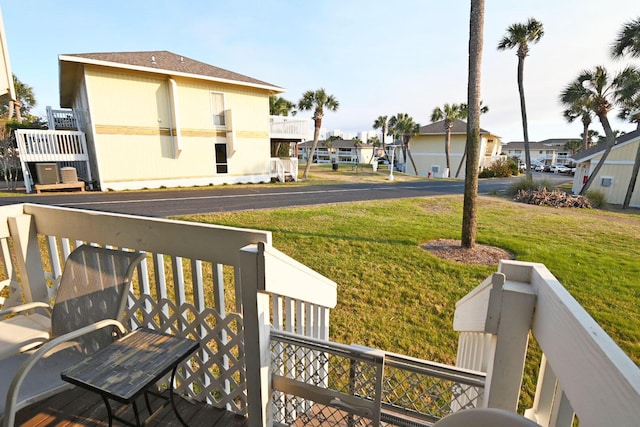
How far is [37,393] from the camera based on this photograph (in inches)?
64.9

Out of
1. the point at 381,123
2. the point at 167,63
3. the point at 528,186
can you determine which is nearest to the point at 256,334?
the point at 528,186

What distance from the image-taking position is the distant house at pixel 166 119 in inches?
536

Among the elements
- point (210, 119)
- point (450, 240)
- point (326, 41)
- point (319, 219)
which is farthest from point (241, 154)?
point (450, 240)

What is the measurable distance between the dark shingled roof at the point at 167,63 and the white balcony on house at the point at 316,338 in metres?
14.9

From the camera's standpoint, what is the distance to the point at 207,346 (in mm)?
1988

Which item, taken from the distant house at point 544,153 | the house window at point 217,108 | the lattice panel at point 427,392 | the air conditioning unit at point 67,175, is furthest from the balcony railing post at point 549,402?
the distant house at point 544,153

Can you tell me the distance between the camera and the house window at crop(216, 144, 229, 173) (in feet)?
57.2

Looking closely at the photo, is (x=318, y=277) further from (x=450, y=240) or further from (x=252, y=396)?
(x=450, y=240)

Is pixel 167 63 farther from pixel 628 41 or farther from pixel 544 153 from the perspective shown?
pixel 544 153

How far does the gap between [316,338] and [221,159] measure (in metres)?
17.4

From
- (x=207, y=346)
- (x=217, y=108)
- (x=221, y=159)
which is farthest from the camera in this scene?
(x=221, y=159)

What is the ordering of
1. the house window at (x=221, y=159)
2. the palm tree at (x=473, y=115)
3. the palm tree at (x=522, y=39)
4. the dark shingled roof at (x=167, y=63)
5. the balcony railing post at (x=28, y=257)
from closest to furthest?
the balcony railing post at (x=28, y=257), the palm tree at (x=473, y=115), the dark shingled roof at (x=167, y=63), the palm tree at (x=522, y=39), the house window at (x=221, y=159)

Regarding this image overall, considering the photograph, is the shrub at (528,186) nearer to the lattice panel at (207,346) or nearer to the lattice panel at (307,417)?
the lattice panel at (307,417)

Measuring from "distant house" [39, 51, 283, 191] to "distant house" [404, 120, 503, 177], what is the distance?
2328 centimetres
